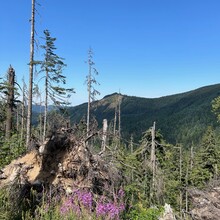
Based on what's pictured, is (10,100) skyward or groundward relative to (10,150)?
skyward

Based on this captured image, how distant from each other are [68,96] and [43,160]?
2687cm

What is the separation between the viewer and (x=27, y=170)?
7.31m

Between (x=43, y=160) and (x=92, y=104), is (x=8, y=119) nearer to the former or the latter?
(x=43, y=160)

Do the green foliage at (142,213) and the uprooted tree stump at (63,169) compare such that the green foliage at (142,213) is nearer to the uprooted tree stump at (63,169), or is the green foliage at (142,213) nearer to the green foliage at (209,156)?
the uprooted tree stump at (63,169)

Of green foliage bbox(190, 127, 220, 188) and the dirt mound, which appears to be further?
green foliage bbox(190, 127, 220, 188)

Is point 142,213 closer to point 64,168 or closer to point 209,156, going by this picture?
point 64,168

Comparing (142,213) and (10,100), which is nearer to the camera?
(142,213)

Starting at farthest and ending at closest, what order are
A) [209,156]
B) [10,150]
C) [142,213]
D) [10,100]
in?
[209,156], [10,100], [10,150], [142,213]

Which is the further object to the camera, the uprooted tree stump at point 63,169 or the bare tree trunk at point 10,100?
the bare tree trunk at point 10,100

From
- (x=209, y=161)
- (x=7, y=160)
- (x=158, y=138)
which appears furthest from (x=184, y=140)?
(x=7, y=160)

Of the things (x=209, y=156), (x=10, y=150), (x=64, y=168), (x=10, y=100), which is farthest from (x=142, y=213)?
(x=209, y=156)

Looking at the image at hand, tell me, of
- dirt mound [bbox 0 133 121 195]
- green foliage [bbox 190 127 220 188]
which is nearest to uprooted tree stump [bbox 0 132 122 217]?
dirt mound [bbox 0 133 121 195]

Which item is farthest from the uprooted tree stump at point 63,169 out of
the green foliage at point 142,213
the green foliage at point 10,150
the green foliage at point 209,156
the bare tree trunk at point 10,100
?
the green foliage at point 209,156

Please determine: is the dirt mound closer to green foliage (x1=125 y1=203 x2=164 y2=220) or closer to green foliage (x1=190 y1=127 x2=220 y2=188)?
green foliage (x1=125 y1=203 x2=164 y2=220)
